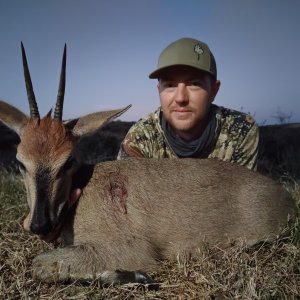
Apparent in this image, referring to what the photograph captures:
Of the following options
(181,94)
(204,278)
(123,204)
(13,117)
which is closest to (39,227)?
(123,204)

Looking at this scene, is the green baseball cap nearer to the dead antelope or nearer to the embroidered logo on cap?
the embroidered logo on cap

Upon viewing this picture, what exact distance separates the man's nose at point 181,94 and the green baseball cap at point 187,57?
1.00 ft

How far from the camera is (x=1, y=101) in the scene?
5.07 metres

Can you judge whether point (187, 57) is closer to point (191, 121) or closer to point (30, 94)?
point (191, 121)

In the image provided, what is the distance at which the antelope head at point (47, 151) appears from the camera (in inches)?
165

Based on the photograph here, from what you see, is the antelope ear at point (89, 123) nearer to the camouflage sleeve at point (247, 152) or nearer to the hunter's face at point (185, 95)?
the hunter's face at point (185, 95)

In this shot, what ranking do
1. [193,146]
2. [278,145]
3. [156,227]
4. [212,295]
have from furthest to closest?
[278,145], [193,146], [156,227], [212,295]

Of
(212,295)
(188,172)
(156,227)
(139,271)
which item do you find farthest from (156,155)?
(212,295)

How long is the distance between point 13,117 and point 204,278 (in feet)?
9.05

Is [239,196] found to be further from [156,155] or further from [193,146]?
[156,155]

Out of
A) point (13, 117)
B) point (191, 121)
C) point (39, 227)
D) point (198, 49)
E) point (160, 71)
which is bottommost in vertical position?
point (39, 227)

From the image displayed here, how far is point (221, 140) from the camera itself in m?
6.39

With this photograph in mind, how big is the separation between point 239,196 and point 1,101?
2.98m

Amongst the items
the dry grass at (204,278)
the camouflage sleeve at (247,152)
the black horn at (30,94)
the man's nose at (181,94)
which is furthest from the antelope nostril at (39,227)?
the camouflage sleeve at (247,152)
